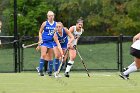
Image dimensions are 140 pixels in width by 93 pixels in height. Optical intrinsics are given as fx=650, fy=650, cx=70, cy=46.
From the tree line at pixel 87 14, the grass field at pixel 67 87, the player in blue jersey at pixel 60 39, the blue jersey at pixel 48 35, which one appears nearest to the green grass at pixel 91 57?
the player in blue jersey at pixel 60 39

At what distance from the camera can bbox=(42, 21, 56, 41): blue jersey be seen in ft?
63.0

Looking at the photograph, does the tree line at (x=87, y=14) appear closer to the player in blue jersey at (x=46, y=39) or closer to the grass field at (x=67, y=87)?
the player in blue jersey at (x=46, y=39)

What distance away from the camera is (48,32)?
19.3 metres

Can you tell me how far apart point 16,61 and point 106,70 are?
3.65 metres

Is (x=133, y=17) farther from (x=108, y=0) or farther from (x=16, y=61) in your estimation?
(x=16, y=61)

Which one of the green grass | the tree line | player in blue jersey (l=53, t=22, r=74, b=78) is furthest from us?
the tree line

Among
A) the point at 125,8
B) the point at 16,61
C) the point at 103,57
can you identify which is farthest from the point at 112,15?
the point at 16,61

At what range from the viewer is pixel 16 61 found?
25625 millimetres

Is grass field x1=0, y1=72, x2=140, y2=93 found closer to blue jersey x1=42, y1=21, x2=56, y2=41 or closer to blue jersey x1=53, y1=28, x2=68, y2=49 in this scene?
blue jersey x1=42, y1=21, x2=56, y2=41

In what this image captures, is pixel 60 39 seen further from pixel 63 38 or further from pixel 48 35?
pixel 48 35

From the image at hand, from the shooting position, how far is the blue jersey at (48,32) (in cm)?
1919

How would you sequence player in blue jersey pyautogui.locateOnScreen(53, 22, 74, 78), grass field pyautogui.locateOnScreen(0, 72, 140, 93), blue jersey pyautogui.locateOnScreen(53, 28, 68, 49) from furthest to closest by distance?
blue jersey pyautogui.locateOnScreen(53, 28, 68, 49)
player in blue jersey pyautogui.locateOnScreen(53, 22, 74, 78)
grass field pyautogui.locateOnScreen(0, 72, 140, 93)

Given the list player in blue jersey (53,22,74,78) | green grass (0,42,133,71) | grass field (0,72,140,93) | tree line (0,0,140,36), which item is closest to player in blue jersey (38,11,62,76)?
player in blue jersey (53,22,74,78)

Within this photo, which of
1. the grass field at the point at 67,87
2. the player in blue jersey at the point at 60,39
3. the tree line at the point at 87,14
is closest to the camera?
Answer: the grass field at the point at 67,87
